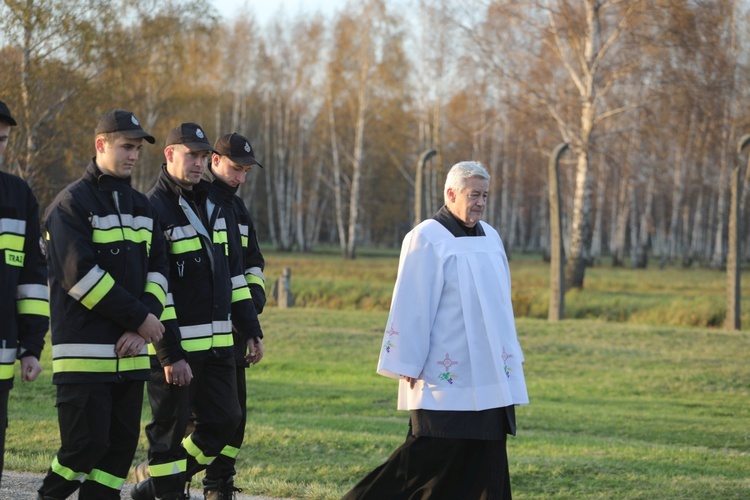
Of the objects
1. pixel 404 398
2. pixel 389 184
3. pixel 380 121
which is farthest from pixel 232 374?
pixel 389 184

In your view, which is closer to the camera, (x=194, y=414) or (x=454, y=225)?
(x=454, y=225)

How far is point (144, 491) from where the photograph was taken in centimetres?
604

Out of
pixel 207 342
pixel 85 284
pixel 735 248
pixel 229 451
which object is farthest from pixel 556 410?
pixel 735 248

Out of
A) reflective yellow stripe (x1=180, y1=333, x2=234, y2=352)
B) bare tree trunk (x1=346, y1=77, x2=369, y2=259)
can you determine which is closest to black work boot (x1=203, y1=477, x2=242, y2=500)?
reflective yellow stripe (x1=180, y1=333, x2=234, y2=352)

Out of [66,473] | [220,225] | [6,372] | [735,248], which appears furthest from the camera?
[735,248]

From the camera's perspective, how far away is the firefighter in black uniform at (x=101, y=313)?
202 inches

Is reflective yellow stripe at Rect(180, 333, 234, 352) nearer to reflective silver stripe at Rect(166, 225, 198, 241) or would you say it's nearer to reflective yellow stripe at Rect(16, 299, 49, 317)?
reflective silver stripe at Rect(166, 225, 198, 241)

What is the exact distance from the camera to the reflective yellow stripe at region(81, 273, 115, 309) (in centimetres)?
509

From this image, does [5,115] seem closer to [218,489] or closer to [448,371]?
[448,371]

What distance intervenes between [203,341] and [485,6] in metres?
23.1

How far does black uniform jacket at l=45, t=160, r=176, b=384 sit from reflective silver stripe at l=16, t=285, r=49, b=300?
0.30 metres

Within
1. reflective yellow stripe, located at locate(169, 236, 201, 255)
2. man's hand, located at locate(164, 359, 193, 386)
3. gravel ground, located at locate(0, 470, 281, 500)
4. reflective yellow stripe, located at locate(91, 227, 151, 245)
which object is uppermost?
reflective yellow stripe, located at locate(91, 227, 151, 245)

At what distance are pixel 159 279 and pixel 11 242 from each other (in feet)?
3.16

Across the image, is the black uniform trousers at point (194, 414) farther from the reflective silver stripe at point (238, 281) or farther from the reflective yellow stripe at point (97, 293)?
the reflective yellow stripe at point (97, 293)
